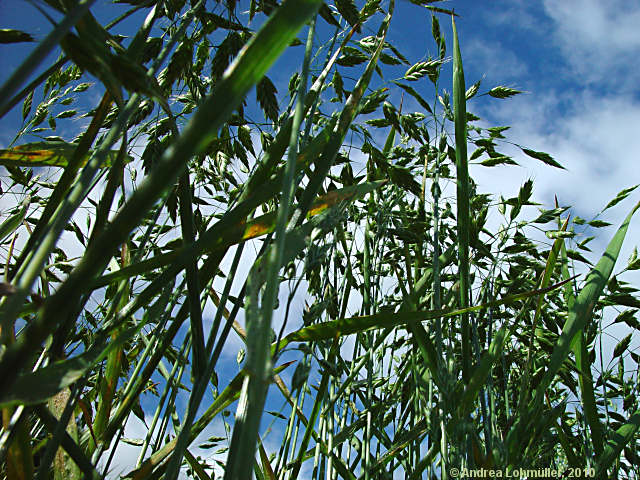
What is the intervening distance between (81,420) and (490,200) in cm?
119

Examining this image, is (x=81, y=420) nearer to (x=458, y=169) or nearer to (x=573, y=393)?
(x=458, y=169)

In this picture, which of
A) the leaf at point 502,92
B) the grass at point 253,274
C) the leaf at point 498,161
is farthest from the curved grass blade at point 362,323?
the leaf at point 502,92

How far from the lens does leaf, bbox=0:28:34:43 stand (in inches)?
16.6

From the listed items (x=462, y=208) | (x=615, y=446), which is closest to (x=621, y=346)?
(x=615, y=446)

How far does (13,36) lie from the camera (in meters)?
0.43

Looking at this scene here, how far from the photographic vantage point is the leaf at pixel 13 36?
422 millimetres

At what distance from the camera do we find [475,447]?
698 mm

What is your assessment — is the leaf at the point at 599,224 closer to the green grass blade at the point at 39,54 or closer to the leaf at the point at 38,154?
the leaf at the point at 38,154

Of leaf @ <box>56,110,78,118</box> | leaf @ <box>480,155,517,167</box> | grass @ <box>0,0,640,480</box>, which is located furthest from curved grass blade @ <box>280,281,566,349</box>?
leaf @ <box>56,110,78,118</box>

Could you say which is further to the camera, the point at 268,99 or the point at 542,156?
the point at 542,156

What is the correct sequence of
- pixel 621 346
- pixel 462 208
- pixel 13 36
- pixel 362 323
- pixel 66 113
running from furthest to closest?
pixel 66 113, pixel 621 346, pixel 462 208, pixel 362 323, pixel 13 36

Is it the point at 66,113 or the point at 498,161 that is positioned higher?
the point at 66,113

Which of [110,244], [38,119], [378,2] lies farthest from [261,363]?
[38,119]

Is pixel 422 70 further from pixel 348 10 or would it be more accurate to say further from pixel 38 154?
pixel 38 154
